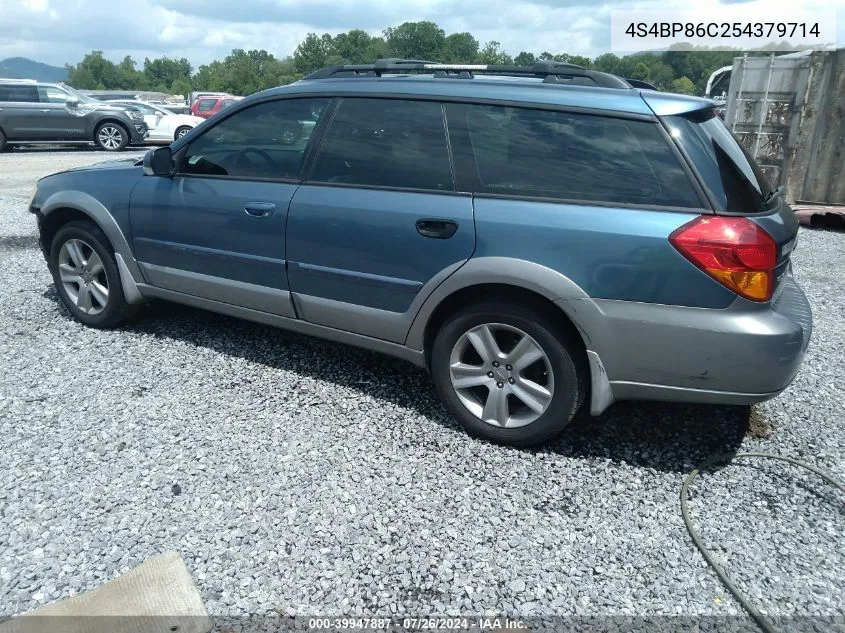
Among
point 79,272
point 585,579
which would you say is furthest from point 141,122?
point 585,579

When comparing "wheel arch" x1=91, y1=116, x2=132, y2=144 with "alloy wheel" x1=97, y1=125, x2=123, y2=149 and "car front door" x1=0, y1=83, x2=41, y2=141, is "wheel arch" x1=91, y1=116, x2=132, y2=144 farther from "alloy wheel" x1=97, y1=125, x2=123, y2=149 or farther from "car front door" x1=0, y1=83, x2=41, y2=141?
"car front door" x1=0, y1=83, x2=41, y2=141

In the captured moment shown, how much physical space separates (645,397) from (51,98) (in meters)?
18.5

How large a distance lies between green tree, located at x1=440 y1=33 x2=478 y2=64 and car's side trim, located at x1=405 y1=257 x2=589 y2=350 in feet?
357

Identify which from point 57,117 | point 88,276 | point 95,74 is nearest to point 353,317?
point 88,276

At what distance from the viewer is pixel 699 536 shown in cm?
269

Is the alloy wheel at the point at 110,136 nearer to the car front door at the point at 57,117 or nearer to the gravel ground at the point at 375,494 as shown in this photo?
the car front door at the point at 57,117

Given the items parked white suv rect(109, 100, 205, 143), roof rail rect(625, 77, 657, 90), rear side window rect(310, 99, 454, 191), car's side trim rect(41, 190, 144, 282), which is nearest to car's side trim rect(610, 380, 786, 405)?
rear side window rect(310, 99, 454, 191)

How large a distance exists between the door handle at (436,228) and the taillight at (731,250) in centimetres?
98

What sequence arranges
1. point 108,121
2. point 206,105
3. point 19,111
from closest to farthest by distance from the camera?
point 19,111
point 108,121
point 206,105

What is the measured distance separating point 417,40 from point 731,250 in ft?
383

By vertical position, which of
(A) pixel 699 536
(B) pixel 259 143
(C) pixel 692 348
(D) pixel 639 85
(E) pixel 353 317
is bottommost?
(A) pixel 699 536

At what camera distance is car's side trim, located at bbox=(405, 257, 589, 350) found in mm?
2928

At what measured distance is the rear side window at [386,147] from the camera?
130 inches

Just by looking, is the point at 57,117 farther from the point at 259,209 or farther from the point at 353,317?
the point at 353,317
